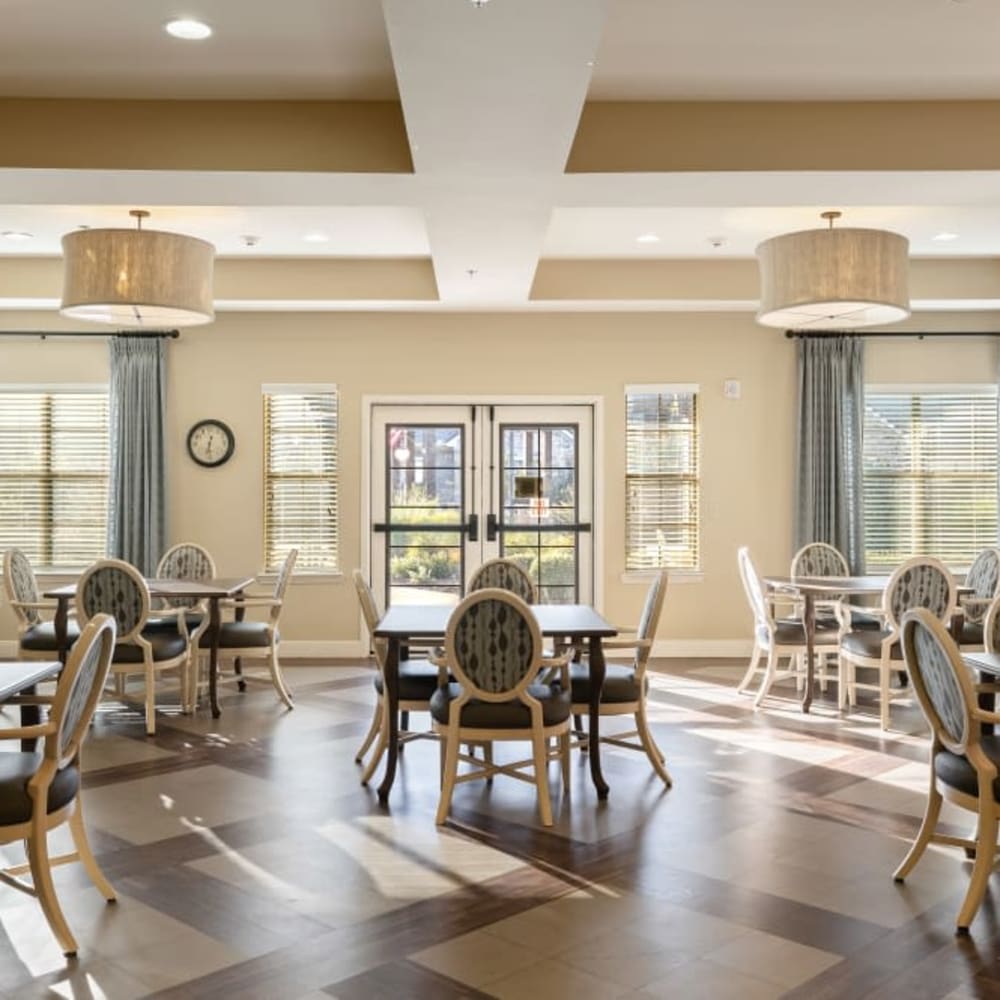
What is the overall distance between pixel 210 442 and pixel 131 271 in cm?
353

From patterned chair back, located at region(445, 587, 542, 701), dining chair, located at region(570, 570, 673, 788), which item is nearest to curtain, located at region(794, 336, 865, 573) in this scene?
dining chair, located at region(570, 570, 673, 788)

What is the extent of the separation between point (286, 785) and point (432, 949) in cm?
213

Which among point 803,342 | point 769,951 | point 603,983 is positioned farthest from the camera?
point 803,342

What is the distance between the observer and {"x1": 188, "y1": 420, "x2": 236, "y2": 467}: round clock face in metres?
9.51

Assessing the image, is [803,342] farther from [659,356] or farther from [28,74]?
[28,74]

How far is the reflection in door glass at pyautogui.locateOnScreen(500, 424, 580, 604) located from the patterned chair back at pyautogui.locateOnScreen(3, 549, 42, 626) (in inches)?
149

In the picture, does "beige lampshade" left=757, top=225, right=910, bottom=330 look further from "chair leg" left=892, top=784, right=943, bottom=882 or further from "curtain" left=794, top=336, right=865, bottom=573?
"curtain" left=794, top=336, right=865, bottom=573

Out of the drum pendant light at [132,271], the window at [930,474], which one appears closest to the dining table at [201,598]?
the drum pendant light at [132,271]

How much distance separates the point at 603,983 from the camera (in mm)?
3260

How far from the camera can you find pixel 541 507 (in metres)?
9.68

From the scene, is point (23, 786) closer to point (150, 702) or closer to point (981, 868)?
point (981, 868)

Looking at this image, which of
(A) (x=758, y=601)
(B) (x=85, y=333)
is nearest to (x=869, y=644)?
(A) (x=758, y=601)

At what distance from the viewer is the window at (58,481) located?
9.62m

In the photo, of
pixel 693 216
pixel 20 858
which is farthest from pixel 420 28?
pixel 693 216
